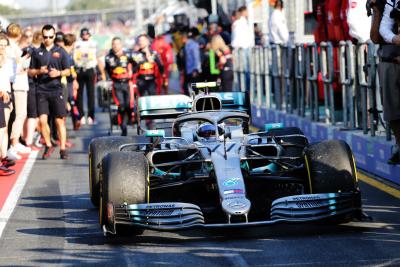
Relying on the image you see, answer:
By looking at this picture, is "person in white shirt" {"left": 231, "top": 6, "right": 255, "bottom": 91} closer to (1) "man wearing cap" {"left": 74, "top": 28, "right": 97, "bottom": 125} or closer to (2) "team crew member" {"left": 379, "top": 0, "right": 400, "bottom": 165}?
(1) "man wearing cap" {"left": 74, "top": 28, "right": 97, "bottom": 125}

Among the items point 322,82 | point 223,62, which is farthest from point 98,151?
point 223,62

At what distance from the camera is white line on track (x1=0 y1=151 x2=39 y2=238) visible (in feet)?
40.0

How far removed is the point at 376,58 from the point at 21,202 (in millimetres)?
4354

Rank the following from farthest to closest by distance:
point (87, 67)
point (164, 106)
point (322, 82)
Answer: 1. point (87, 67)
2. point (322, 82)
3. point (164, 106)

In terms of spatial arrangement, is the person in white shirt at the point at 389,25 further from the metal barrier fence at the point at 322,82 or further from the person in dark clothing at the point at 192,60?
the person in dark clothing at the point at 192,60

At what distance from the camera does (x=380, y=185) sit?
43.9 ft

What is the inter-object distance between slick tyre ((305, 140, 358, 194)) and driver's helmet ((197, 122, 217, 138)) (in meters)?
1.25

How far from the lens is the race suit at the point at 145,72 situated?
2248 centimetres

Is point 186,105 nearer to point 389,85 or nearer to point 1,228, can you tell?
point 389,85

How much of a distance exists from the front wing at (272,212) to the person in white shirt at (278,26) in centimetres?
1277

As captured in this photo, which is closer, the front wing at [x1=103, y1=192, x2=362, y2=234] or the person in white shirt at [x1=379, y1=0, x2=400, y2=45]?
the front wing at [x1=103, y1=192, x2=362, y2=234]

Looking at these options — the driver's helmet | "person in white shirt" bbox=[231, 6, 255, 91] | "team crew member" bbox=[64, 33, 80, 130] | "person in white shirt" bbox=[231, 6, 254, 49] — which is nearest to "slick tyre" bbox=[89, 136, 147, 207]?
the driver's helmet

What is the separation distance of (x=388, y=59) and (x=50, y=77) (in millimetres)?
6985

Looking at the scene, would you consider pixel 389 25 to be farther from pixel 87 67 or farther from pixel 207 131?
pixel 87 67
